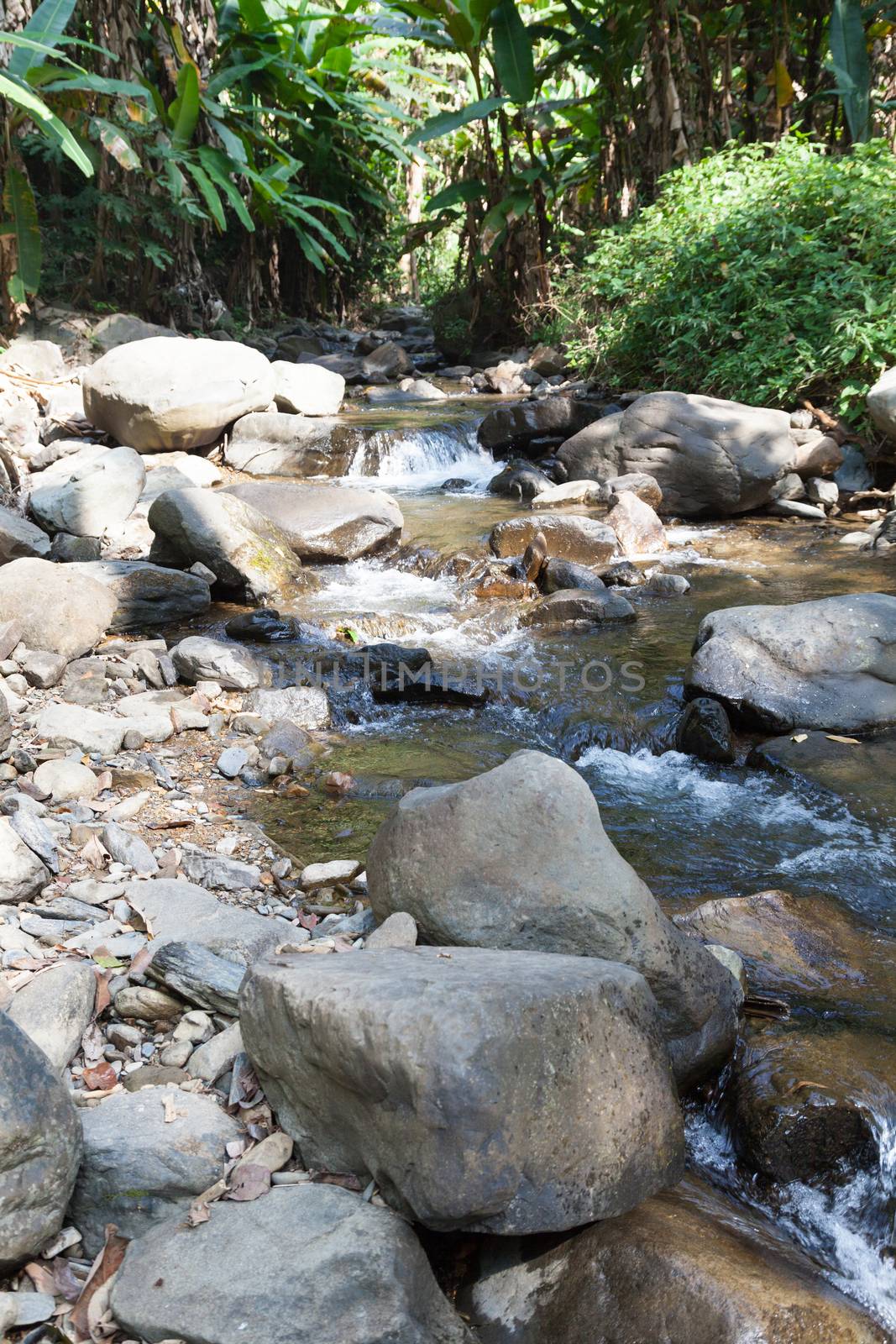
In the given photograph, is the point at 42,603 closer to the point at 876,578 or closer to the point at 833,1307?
the point at 833,1307

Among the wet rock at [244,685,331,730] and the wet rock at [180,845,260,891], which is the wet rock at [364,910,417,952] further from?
the wet rock at [244,685,331,730]

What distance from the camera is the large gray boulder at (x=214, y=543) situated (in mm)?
7008

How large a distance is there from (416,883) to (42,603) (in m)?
3.86

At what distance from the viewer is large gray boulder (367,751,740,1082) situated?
277cm

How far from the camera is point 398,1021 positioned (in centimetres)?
210

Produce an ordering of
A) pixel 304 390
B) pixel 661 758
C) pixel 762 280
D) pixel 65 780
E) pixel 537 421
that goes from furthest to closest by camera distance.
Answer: pixel 304 390
pixel 537 421
pixel 762 280
pixel 661 758
pixel 65 780

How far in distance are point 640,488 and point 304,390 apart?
187 inches

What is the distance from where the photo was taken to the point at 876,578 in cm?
752

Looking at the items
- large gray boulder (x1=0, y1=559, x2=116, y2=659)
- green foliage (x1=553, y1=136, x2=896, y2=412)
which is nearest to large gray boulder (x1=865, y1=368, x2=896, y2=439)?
green foliage (x1=553, y1=136, x2=896, y2=412)

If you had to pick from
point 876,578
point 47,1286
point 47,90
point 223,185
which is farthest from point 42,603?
point 223,185

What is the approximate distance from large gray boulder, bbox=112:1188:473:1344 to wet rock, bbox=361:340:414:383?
1514 centimetres

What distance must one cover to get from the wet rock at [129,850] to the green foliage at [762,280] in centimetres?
812

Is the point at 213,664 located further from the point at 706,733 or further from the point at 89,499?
the point at 89,499

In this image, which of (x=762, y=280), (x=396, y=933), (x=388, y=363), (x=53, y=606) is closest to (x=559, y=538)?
(x=53, y=606)
